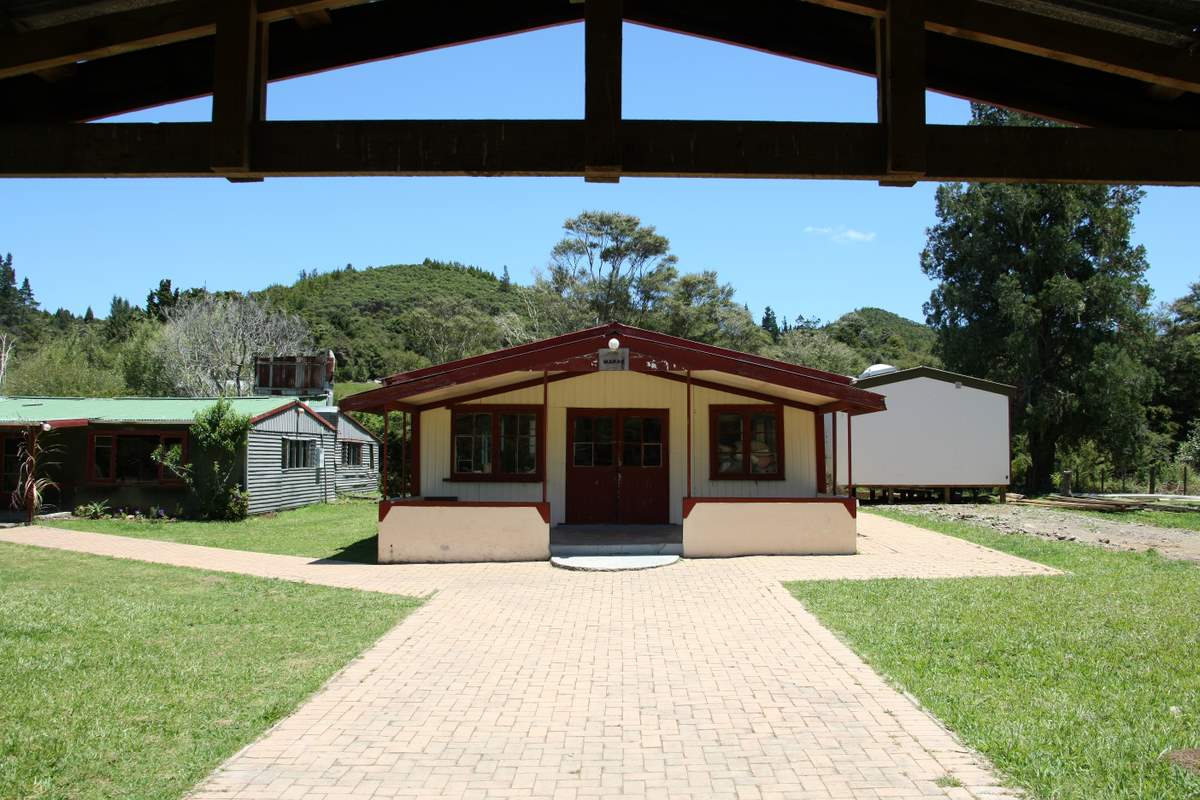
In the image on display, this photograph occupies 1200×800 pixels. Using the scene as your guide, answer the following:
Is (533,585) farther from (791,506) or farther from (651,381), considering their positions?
(651,381)

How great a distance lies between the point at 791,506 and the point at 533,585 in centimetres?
468

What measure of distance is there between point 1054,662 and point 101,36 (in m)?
7.47

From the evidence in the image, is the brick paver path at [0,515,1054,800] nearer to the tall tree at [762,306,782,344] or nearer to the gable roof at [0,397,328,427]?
the gable roof at [0,397,328,427]

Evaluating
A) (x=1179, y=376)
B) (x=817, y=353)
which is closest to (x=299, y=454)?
(x=817, y=353)

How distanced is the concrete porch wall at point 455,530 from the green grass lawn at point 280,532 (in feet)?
2.15

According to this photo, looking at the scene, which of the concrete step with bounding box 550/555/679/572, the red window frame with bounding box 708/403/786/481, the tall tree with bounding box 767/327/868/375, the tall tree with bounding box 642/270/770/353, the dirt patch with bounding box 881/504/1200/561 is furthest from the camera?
the tall tree with bounding box 767/327/868/375

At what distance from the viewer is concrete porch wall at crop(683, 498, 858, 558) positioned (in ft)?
43.4

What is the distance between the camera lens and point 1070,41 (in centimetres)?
361

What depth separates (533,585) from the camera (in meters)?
11.0

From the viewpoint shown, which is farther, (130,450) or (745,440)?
(130,450)

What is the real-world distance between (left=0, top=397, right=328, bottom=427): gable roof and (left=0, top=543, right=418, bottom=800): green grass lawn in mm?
10147

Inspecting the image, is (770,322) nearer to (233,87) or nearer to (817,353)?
(817,353)

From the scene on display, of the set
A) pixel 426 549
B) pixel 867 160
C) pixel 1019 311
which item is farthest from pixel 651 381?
pixel 1019 311

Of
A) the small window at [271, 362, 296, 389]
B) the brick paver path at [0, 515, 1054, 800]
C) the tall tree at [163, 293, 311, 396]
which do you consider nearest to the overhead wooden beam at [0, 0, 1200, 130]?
the brick paver path at [0, 515, 1054, 800]
